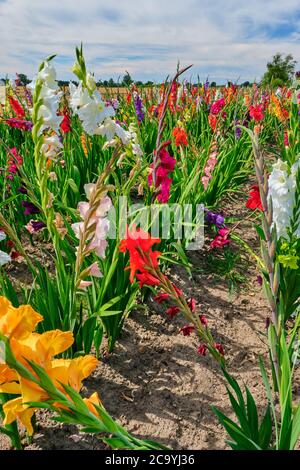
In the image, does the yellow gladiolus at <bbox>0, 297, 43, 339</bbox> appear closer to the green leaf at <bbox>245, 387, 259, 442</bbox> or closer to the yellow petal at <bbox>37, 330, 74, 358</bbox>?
the yellow petal at <bbox>37, 330, 74, 358</bbox>

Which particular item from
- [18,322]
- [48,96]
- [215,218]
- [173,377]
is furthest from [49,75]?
[215,218]

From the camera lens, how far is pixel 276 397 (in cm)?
161

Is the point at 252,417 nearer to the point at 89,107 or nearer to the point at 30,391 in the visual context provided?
the point at 30,391

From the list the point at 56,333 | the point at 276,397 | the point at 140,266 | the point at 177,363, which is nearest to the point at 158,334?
the point at 177,363

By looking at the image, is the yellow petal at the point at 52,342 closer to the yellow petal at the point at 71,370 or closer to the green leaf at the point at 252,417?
the yellow petal at the point at 71,370

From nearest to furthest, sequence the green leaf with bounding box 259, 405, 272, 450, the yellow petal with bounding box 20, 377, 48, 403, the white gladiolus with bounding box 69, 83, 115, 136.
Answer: the yellow petal with bounding box 20, 377, 48, 403
the green leaf with bounding box 259, 405, 272, 450
the white gladiolus with bounding box 69, 83, 115, 136

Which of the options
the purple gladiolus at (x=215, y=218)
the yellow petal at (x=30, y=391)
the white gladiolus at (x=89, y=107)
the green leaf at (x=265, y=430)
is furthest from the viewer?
the purple gladiolus at (x=215, y=218)

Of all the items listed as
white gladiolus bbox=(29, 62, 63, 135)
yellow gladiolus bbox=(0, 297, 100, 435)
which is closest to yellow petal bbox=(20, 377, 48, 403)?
yellow gladiolus bbox=(0, 297, 100, 435)

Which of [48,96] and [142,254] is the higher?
[48,96]

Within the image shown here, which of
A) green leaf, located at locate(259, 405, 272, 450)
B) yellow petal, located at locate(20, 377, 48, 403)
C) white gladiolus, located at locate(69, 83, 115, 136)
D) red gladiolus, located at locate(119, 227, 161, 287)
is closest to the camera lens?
yellow petal, located at locate(20, 377, 48, 403)

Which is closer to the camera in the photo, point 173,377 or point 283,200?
point 283,200

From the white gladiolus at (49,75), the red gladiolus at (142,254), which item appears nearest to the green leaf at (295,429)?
the red gladiolus at (142,254)
